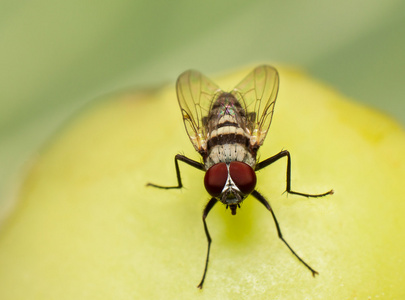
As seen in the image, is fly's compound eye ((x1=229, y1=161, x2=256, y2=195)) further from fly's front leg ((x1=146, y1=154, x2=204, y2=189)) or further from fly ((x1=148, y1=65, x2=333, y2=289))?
fly's front leg ((x1=146, y1=154, x2=204, y2=189))

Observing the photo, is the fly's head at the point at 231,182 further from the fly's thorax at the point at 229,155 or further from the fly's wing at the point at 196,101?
the fly's wing at the point at 196,101

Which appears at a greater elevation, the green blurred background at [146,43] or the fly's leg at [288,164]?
the green blurred background at [146,43]

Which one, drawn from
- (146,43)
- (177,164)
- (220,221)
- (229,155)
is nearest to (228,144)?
(229,155)

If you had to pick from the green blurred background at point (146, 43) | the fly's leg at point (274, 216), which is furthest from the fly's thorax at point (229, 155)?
the green blurred background at point (146, 43)

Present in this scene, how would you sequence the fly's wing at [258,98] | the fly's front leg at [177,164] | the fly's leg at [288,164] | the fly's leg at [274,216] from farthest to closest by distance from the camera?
the fly's wing at [258,98] < the fly's front leg at [177,164] < the fly's leg at [288,164] < the fly's leg at [274,216]

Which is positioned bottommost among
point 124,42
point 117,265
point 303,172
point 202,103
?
point 117,265

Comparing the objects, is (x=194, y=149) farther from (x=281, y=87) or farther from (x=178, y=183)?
(x=281, y=87)

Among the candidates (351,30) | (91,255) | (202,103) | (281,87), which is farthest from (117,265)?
(351,30)
